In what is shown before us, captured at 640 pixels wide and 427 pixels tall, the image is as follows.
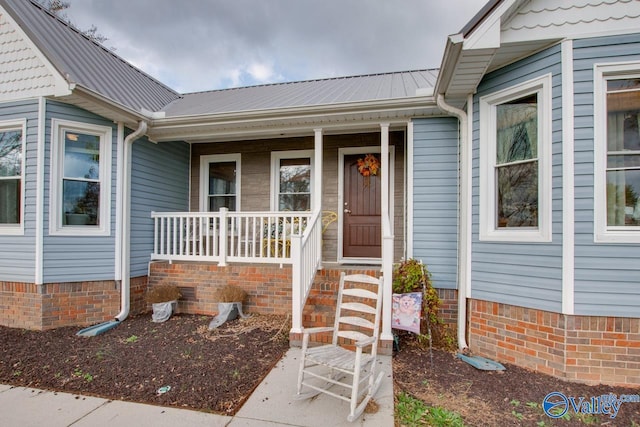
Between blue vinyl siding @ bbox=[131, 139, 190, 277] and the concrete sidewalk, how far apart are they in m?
2.66

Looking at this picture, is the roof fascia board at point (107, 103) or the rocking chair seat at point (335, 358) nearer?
the rocking chair seat at point (335, 358)

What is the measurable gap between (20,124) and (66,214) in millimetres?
1489

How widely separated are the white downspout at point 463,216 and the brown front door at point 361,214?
1.95 m

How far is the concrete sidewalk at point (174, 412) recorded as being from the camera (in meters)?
2.44

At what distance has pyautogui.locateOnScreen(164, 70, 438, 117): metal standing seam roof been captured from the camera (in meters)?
5.43

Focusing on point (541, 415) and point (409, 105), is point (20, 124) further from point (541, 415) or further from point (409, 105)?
point (541, 415)

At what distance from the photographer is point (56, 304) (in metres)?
4.55

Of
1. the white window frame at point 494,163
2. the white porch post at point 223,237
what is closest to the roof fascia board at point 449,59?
the white window frame at point 494,163

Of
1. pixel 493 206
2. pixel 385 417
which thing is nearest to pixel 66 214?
pixel 385 417

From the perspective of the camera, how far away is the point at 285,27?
12.3m

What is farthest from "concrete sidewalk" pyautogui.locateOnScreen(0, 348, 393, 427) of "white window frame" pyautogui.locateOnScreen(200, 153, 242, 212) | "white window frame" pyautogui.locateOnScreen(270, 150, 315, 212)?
"white window frame" pyautogui.locateOnScreen(200, 153, 242, 212)

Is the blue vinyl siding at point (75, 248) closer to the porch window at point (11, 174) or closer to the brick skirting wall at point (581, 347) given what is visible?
the porch window at point (11, 174)

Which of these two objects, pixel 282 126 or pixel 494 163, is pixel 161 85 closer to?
pixel 282 126

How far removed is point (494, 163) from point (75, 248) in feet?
20.0
